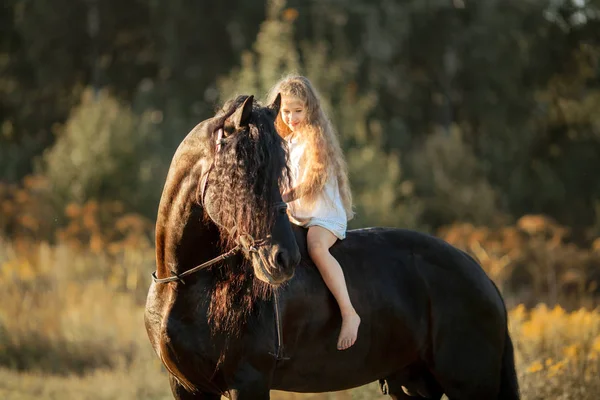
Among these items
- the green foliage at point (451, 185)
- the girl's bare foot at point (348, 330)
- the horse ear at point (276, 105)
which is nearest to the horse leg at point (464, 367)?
the girl's bare foot at point (348, 330)

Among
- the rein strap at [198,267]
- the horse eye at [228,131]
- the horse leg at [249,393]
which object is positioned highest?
the horse eye at [228,131]

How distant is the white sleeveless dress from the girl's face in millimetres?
76

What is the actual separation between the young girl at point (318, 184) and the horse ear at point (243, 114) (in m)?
0.59

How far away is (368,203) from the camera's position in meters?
11.9

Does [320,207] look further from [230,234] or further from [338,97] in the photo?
[338,97]

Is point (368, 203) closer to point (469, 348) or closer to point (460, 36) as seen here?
point (469, 348)

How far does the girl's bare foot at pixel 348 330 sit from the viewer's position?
397 cm

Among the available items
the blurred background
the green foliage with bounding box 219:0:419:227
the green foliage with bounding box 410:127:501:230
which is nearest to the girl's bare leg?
the blurred background

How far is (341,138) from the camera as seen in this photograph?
1174 centimetres

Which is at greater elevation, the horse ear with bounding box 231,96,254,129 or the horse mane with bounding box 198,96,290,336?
the horse ear with bounding box 231,96,254,129

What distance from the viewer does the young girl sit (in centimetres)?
397

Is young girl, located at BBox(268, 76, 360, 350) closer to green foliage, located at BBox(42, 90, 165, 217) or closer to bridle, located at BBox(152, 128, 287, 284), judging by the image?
bridle, located at BBox(152, 128, 287, 284)

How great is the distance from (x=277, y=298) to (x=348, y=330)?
454mm

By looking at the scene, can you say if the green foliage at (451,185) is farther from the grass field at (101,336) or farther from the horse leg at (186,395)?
the horse leg at (186,395)
